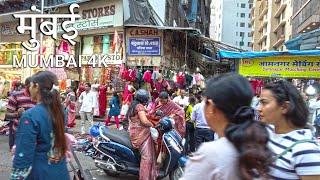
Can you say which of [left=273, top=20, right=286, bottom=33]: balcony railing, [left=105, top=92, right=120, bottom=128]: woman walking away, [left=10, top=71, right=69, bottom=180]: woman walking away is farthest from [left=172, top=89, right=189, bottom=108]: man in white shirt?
[left=273, top=20, right=286, bottom=33]: balcony railing

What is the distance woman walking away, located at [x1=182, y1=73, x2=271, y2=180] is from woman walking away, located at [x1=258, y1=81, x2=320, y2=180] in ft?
0.93

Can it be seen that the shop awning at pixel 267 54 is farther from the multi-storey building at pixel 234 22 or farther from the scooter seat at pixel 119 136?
the multi-storey building at pixel 234 22

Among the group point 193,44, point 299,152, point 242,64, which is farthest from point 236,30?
point 299,152

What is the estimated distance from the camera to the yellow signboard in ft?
37.4

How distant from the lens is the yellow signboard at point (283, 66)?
11414mm

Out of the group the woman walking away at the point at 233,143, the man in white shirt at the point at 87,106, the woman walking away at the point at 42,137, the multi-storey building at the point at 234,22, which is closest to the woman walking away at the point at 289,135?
the woman walking away at the point at 233,143

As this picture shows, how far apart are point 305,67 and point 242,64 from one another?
65.9 inches

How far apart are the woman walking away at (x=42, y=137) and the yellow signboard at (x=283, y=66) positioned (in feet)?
29.1

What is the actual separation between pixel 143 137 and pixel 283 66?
591 cm

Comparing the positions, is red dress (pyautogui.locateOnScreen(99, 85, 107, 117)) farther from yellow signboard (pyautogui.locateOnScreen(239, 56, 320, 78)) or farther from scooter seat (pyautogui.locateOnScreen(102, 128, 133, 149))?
scooter seat (pyautogui.locateOnScreen(102, 128, 133, 149))

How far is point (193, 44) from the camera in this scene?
21.8 m

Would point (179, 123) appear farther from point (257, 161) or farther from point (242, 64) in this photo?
point (257, 161)

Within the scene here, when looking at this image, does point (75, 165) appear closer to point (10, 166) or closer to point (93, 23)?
point (10, 166)

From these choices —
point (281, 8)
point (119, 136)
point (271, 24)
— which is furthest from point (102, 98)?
point (271, 24)
